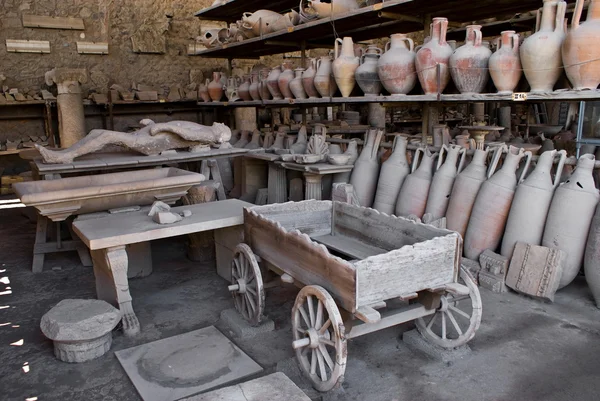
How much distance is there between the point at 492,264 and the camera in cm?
364

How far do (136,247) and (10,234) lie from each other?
2.50 m

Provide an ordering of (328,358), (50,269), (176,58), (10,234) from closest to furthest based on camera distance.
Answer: (328,358) < (50,269) < (10,234) < (176,58)

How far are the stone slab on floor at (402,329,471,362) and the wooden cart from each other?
39mm

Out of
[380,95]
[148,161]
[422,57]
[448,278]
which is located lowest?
[448,278]

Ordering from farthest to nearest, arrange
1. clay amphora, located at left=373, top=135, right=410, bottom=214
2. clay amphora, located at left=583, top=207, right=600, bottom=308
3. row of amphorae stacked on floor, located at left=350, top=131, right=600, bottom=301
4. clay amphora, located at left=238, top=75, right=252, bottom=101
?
clay amphora, located at left=238, top=75, right=252, bottom=101, clay amphora, located at left=373, top=135, right=410, bottom=214, row of amphorae stacked on floor, located at left=350, top=131, right=600, bottom=301, clay amphora, located at left=583, top=207, right=600, bottom=308

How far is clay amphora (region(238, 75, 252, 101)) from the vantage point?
6.70 meters

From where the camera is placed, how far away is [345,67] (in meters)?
4.78

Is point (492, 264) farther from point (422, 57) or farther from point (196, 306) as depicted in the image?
point (196, 306)

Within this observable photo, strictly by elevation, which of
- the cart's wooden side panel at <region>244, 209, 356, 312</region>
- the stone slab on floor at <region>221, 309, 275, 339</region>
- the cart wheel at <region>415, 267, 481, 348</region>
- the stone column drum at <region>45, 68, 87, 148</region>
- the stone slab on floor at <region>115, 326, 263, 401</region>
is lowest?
the stone slab on floor at <region>115, 326, 263, 401</region>

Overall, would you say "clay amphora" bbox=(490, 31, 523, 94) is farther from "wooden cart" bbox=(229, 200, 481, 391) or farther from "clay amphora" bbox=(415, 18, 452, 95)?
"wooden cart" bbox=(229, 200, 481, 391)

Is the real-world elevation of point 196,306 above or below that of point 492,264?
below

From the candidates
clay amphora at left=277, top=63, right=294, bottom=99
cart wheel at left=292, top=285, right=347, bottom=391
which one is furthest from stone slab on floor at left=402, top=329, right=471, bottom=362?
clay amphora at left=277, top=63, right=294, bottom=99

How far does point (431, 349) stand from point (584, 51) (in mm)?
2117

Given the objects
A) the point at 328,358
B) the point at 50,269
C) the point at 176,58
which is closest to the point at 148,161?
the point at 50,269
